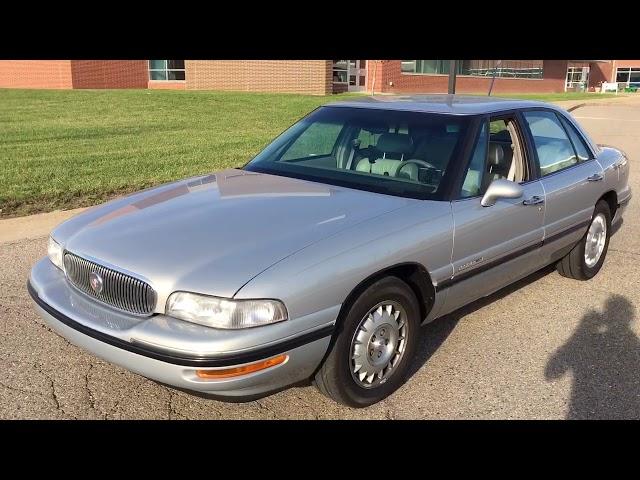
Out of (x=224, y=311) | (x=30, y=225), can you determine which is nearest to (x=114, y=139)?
(x=30, y=225)

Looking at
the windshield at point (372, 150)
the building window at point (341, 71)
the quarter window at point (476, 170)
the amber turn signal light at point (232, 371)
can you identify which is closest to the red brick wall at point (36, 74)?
the building window at point (341, 71)

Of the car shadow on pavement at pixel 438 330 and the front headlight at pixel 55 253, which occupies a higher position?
Answer: the front headlight at pixel 55 253

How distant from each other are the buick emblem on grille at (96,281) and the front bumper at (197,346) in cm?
8

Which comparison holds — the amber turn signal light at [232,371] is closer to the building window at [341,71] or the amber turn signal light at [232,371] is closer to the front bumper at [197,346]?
the front bumper at [197,346]

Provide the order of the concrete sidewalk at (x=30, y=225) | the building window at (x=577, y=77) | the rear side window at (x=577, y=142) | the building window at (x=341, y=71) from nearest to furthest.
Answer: the rear side window at (x=577, y=142)
the concrete sidewalk at (x=30, y=225)
the building window at (x=341, y=71)
the building window at (x=577, y=77)

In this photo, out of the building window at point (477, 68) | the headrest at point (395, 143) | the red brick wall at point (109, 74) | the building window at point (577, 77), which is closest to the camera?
the headrest at point (395, 143)

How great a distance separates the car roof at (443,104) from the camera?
433 centimetres

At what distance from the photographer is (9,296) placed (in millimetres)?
4734

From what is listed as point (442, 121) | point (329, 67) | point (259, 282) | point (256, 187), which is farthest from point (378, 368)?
point (329, 67)

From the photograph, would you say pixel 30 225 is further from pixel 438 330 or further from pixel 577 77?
pixel 577 77

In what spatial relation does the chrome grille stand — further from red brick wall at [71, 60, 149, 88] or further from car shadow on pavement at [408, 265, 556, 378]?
red brick wall at [71, 60, 149, 88]

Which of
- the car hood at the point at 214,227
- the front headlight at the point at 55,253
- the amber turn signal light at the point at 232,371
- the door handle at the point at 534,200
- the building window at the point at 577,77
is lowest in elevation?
the building window at the point at 577,77

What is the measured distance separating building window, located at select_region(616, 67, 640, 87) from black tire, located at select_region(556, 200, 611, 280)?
64.5 metres

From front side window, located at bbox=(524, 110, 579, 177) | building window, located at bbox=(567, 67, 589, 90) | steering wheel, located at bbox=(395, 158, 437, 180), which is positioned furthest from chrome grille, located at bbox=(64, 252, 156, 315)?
building window, located at bbox=(567, 67, 589, 90)
